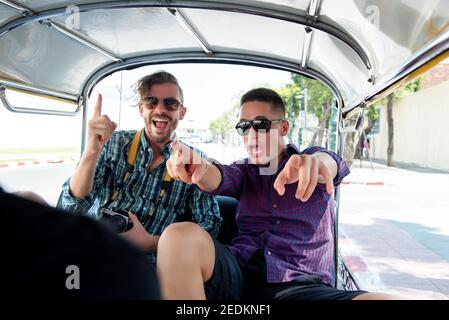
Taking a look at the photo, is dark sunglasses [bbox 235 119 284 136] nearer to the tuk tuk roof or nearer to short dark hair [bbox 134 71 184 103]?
the tuk tuk roof

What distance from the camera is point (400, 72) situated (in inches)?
58.0

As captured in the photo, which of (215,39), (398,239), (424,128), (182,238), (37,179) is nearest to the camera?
(182,238)

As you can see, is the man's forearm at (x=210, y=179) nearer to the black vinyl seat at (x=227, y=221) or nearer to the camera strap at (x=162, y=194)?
the camera strap at (x=162, y=194)

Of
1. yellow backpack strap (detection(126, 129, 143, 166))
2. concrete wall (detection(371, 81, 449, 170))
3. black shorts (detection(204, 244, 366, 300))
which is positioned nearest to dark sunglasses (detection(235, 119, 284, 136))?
black shorts (detection(204, 244, 366, 300))

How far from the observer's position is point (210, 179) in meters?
2.05

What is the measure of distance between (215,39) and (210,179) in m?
1.29

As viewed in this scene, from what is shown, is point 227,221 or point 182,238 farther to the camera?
point 227,221

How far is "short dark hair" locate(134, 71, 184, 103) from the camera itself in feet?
8.48

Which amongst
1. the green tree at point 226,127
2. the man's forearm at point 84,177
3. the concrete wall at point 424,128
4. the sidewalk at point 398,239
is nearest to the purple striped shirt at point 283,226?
the green tree at point 226,127

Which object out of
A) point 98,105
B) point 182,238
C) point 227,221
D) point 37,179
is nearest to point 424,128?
point 37,179

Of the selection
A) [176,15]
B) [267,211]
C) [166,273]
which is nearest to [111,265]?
[166,273]

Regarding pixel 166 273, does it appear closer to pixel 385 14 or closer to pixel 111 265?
pixel 111 265

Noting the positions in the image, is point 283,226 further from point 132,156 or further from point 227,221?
point 132,156
